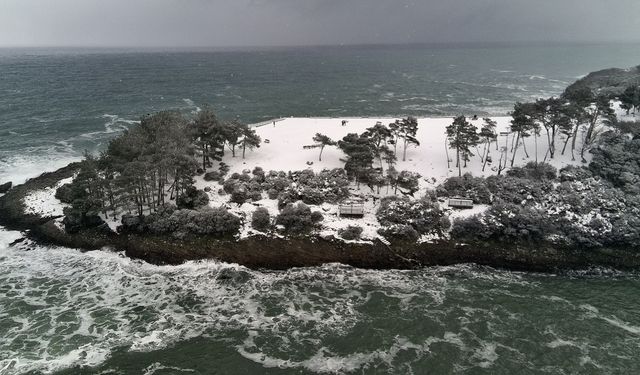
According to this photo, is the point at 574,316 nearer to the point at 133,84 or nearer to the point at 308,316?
the point at 308,316

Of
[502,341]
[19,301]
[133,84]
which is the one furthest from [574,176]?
[133,84]

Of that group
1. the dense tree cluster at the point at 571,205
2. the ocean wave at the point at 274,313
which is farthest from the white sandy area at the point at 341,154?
the ocean wave at the point at 274,313

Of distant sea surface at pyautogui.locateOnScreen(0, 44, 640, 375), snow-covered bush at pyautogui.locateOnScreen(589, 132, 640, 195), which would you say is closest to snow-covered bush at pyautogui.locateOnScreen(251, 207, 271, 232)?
distant sea surface at pyautogui.locateOnScreen(0, 44, 640, 375)

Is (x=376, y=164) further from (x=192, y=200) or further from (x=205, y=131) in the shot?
(x=192, y=200)

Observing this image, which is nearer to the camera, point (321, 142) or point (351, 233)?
point (351, 233)

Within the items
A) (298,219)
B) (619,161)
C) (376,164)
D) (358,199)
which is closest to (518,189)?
(619,161)

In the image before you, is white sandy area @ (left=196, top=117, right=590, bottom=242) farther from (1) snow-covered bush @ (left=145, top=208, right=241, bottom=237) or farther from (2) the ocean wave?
(2) the ocean wave
